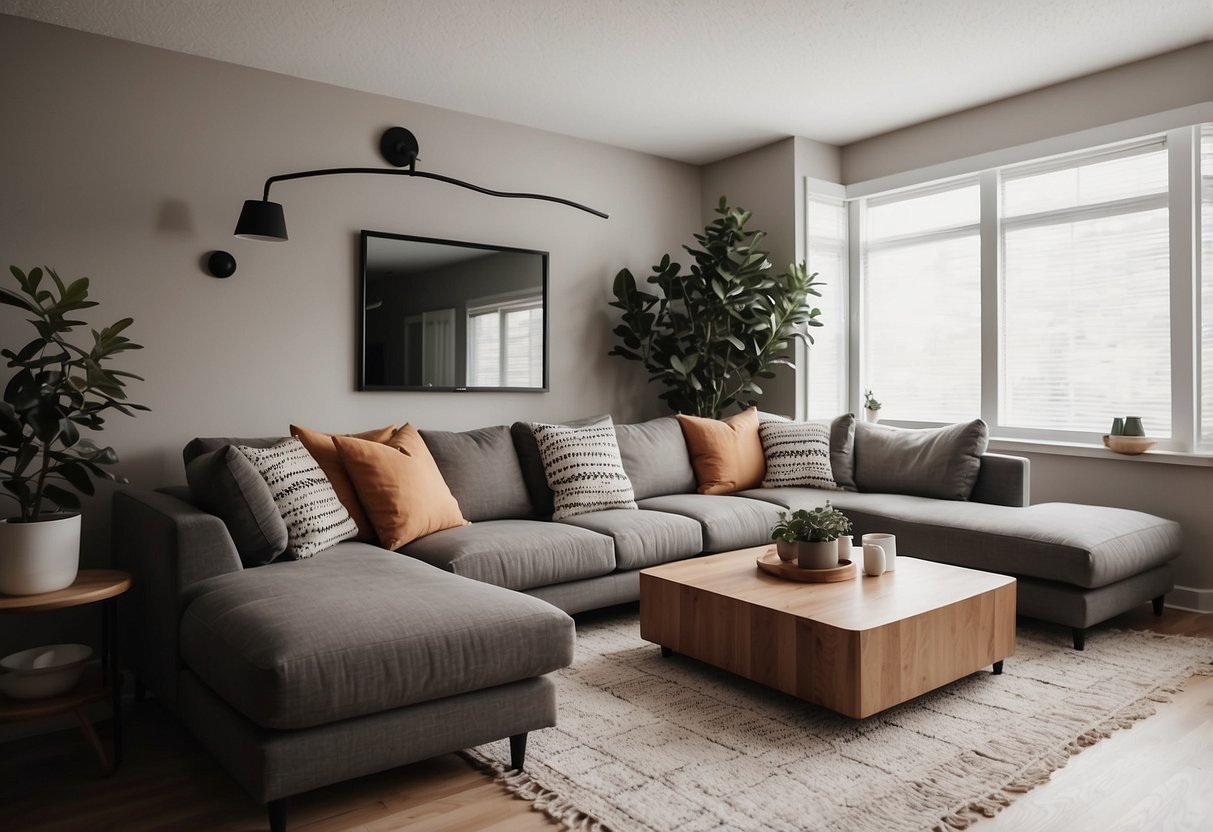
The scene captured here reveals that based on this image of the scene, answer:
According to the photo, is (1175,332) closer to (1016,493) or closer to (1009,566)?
(1016,493)

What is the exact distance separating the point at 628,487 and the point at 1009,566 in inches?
66.6

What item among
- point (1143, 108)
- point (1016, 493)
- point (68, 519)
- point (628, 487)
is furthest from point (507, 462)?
point (1143, 108)

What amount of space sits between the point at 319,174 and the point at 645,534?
2.19 meters

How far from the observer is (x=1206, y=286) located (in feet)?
12.6

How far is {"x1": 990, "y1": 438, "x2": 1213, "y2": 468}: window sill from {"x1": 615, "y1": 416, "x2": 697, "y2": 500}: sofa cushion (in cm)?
175

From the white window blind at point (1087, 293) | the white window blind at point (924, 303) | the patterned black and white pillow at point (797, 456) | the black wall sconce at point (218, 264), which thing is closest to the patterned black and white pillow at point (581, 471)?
the patterned black and white pillow at point (797, 456)

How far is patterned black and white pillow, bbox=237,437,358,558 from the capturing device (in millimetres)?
2844

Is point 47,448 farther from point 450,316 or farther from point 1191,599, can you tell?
point 1191,599

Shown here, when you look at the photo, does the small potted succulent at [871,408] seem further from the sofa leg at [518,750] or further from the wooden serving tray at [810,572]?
the sofa leg at [518,750]

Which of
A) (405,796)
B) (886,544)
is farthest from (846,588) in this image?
(405,796)

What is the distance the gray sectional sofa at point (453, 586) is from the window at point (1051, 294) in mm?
685

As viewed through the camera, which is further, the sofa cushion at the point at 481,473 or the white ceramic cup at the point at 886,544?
the sofa cushion at the point at 481,473

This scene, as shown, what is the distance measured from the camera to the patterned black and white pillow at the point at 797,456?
4516 mm

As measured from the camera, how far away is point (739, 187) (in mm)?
5379
